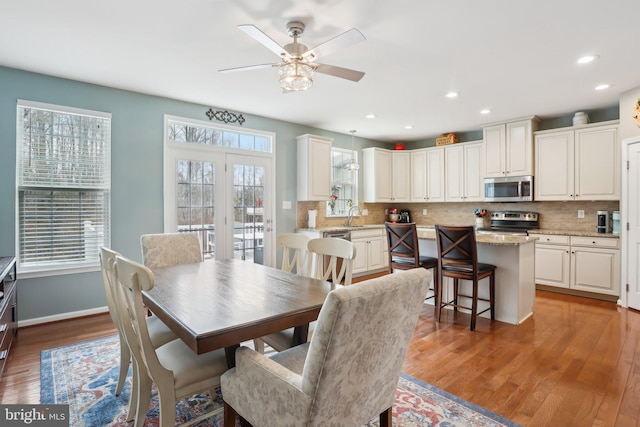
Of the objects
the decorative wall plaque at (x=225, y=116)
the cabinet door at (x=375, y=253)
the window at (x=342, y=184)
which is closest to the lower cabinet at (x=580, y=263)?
the cabinet door at (x=375, y=253)

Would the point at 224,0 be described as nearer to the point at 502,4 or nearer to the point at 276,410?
the point at 502,4

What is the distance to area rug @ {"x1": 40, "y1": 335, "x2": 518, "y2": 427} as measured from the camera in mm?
1888

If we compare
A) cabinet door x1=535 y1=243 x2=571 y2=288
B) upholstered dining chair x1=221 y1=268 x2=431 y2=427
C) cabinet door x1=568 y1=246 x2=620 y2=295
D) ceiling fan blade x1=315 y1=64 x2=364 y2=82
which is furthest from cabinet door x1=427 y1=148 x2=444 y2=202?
upholstered dining chair x1=221 y1=268 x2=431 y2=427

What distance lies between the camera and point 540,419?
74.9 inches

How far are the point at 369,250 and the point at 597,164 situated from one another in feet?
11.1

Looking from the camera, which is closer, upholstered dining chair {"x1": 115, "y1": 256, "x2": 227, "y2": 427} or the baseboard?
upholstered dining chair {"x1": 115, "y1": 256, "x2": 227, "y2": 427}

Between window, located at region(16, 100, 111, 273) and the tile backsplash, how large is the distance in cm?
276

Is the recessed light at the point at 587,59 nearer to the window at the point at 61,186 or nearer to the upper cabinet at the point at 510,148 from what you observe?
the upper cabinet at the point at 510,148

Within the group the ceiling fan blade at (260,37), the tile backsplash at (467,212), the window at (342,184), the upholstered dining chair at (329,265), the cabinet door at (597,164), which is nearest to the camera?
the ceiling fan blade at (260,37)

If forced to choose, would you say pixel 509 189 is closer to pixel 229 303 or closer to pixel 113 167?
pixel 229 303

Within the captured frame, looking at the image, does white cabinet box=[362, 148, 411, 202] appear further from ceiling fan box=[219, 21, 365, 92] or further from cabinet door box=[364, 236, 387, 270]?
ceiling fan box=[219, 21, 365, 92]

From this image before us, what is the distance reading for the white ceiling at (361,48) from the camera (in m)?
2.26

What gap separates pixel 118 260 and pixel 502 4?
2724 millimetres

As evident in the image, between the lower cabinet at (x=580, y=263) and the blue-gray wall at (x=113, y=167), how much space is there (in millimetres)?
5058
